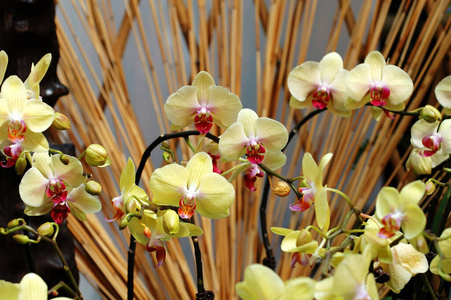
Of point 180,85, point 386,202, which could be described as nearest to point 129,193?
point 386,202

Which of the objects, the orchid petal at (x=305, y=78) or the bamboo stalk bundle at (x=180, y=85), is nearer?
the orchid petal at (x=305, y=78)

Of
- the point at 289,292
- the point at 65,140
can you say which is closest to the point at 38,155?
the point at 289,292

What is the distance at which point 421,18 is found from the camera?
859 mm

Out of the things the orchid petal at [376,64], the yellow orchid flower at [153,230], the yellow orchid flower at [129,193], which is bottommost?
the yellow orchid flower at [153,230]

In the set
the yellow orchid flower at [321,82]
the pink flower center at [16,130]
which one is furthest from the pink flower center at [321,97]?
the pink flower center at [16,130]

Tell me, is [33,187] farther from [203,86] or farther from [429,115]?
[429,115]

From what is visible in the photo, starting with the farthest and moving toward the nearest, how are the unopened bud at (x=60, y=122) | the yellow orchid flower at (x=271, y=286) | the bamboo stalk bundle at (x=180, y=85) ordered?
1. the bamboo stalk bundle at (x=180, y=85)
2. the unopened bud at (x=60, y=122)
3. the yellow orchid flower at (x=271, y=286)

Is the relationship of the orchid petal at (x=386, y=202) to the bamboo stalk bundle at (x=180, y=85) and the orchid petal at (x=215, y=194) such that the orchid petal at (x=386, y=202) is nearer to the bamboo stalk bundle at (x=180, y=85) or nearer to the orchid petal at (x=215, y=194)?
the orchid petal at (x=215, y=194)

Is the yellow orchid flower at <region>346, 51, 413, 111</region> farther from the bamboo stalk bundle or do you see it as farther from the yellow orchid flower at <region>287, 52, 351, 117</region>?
the bamboo stalk bundle

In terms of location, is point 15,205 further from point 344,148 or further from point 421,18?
point 421,18

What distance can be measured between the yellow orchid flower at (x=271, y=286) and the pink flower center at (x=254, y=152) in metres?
0.10

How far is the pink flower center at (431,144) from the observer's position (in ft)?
1.17

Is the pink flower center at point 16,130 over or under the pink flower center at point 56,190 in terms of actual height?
Result: over

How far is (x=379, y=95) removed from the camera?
1.18 ft
